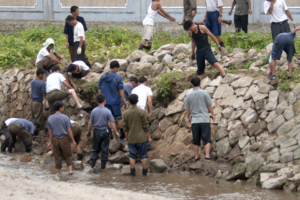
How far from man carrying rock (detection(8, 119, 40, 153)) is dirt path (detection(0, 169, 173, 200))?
343cm

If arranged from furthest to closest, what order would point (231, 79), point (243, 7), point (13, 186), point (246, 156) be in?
point (243, 7), point (231, 79), point (246, 156), point (13, 186)

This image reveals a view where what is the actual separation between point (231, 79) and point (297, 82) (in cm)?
155

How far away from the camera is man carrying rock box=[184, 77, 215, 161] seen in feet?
27.3

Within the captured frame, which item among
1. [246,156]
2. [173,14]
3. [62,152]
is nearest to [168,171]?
[246,156]

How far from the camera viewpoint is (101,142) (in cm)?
886

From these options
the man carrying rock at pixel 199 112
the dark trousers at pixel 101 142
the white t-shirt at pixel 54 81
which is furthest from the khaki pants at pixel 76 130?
the man carrying rock at pixel 199 112

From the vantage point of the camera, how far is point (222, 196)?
6996 millimetres

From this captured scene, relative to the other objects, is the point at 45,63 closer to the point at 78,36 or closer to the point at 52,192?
the point at 78,36

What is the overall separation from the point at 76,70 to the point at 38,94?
1.27 metres

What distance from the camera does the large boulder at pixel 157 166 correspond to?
8.63m

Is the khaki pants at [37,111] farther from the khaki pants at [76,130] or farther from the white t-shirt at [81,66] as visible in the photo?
the khaki pants at [76,130]

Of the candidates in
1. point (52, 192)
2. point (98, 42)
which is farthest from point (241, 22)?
point (52, 192)

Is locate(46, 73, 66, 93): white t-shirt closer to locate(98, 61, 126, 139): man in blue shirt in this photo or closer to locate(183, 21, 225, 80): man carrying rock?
locate(98, 61, 126, 139): man in blue shirt

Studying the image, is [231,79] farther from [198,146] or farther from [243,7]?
[243,7]
